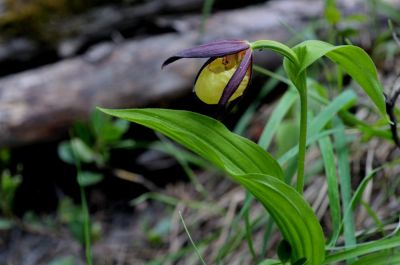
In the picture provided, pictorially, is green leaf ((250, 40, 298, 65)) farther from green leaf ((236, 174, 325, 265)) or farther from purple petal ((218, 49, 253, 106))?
green leaf ((236, 174, 325, 265))

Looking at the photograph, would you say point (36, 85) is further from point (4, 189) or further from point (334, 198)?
point (334, 198)

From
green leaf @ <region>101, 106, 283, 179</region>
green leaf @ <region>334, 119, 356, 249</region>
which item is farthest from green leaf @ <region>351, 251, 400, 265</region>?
green leaf @ <region>101, 106, 283, 179</region>

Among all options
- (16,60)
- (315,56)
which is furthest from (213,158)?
(16,60)

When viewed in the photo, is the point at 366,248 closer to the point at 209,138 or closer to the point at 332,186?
the point at 332,186

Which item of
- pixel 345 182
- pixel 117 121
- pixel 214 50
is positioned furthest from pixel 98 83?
pixel 214 50

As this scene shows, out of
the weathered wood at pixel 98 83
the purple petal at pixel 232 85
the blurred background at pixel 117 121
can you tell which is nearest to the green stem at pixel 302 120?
the purple petal at pixel 232 85

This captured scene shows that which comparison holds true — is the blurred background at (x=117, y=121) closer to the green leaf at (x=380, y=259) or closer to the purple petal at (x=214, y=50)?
the green leaf at (x=380, y=259)
